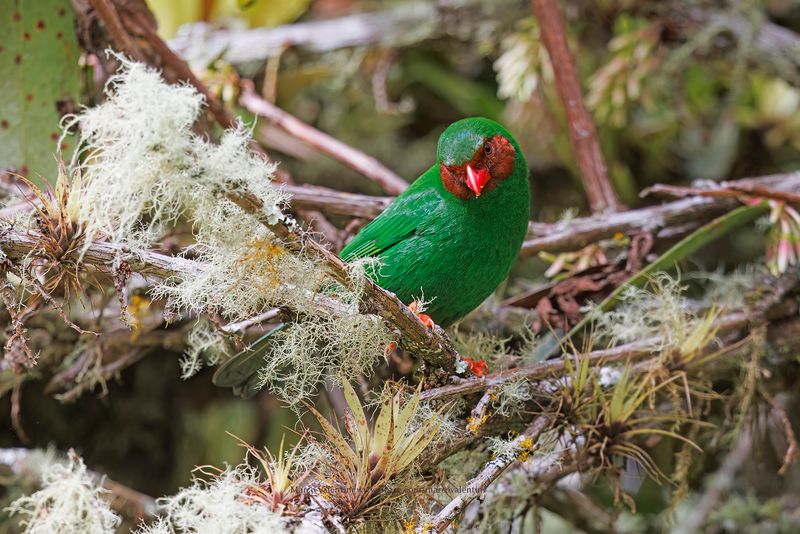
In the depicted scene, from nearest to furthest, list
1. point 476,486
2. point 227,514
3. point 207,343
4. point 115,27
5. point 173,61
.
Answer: point 227,514 → point 476,486 → point 207,343 → point 115,27 → point 173,61

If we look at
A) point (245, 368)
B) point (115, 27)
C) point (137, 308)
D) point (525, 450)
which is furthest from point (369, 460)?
point (115, 27)

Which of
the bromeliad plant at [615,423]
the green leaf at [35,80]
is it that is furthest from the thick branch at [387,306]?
the green leaf at [35,80]

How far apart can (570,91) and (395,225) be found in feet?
3.61

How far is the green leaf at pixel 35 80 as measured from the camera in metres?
2.65

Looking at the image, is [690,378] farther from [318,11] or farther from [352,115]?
[318,11]

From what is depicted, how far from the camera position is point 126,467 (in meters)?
3.60

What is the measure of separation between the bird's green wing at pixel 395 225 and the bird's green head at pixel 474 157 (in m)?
0.08

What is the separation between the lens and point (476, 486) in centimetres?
185

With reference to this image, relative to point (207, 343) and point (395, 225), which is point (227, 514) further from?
point (395, 225)

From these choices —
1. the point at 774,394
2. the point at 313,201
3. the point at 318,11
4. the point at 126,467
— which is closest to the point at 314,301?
the point at 313,201

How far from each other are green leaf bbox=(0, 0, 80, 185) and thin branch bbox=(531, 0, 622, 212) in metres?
1.68

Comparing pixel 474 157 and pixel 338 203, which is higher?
pixel 474 157

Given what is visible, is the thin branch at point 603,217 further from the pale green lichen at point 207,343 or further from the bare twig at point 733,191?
the pale green lichen at point 207,343

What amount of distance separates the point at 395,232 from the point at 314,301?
0.71m
